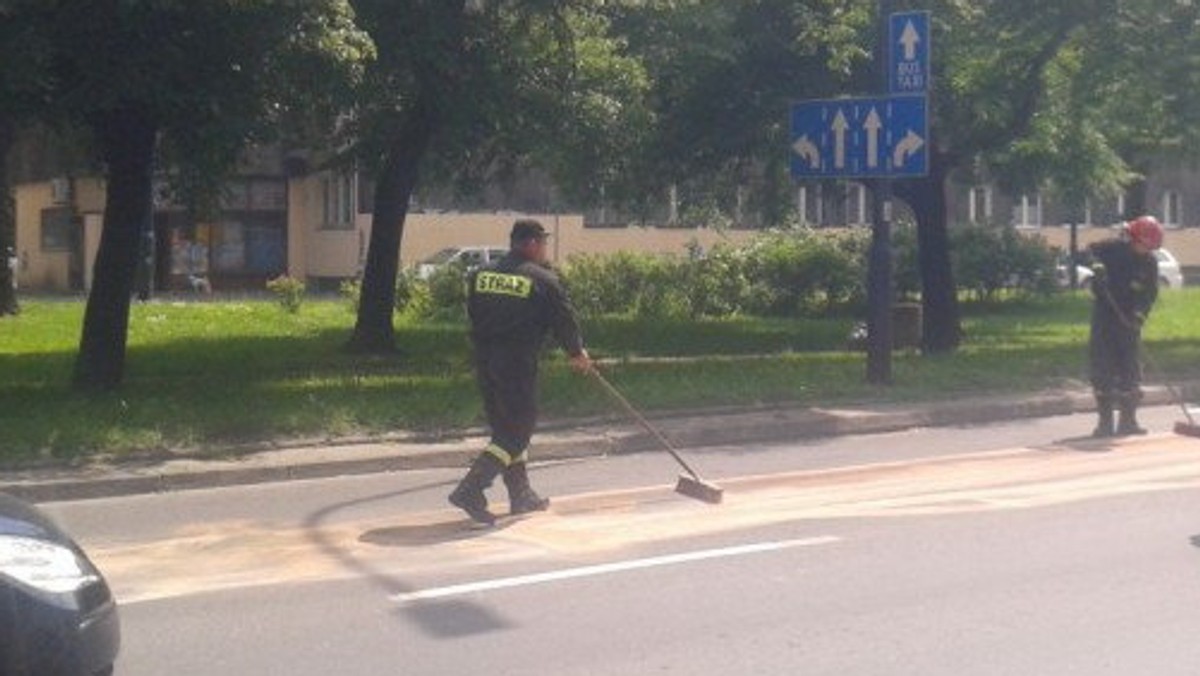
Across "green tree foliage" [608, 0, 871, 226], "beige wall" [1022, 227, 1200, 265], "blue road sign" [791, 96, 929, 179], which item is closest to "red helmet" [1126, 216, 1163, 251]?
"blue road sign" [791, 96, 929, 179]

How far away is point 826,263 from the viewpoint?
33.1 m

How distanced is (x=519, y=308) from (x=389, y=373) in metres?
8.56

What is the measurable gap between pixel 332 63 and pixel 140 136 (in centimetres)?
247

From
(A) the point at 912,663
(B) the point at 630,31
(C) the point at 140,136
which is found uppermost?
(B) the point at 630,31

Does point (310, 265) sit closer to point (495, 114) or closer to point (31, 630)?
point (495, 114)

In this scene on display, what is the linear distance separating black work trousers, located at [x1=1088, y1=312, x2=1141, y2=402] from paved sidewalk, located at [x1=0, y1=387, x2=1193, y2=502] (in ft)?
6.78

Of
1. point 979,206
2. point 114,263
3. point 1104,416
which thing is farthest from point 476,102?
point 979,206

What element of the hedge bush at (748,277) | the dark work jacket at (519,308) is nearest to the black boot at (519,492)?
the dark work jacket at (519,308)

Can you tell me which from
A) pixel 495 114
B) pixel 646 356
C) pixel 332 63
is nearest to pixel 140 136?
pixel 332 63

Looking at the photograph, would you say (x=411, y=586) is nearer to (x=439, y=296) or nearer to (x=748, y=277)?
(x=439, y=296)

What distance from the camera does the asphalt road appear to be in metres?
7.80

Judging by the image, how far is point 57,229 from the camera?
178 ft

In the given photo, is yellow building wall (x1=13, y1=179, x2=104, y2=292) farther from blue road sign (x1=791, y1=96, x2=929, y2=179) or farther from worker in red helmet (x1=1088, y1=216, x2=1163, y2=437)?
worker in red helmet (x1=1088, y1=216, x2=1163, y2=437)

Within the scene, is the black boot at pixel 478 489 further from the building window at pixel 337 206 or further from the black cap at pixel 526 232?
the building window at pixel 337 206
